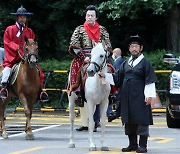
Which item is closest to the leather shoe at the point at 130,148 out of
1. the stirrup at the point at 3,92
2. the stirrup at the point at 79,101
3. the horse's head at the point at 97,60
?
the horse's head at the point at 97,60

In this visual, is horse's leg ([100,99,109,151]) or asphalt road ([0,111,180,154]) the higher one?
horse's leg ([100,99,109,151])

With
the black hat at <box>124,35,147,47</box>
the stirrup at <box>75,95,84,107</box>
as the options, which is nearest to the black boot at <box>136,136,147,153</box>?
the black hat at <box>124,35,147,47</box>

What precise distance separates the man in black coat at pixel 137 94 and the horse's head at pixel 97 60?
1.35ft

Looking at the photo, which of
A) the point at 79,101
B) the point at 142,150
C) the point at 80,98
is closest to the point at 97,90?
the point at 80,98

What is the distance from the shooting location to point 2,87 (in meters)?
18.1

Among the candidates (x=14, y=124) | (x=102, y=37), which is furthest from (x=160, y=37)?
(x=102, y=37)

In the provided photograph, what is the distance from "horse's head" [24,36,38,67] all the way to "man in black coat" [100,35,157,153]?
3076 millimetres

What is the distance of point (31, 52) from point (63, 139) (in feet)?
6.44

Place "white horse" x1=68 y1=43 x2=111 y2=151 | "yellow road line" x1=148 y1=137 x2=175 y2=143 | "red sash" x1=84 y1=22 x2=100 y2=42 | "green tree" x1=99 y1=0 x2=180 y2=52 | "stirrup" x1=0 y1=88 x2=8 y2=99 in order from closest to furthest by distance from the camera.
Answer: "white horse" x1=68 y1=43 x2=111 y2=151, "red sash" x1=84 y1=22 x2=100 y2=42, "yellow road line" x1=148 y1=137 x2=175 y2=143, "stirrup" x1=0 y1=88 x2=8 y2=99, "green tree" x1=99 y1=0 x2=180 y2=52

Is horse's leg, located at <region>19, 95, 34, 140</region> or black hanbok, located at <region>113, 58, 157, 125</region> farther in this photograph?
horse's leg, located at <region>19, 95, 34, 140</region>

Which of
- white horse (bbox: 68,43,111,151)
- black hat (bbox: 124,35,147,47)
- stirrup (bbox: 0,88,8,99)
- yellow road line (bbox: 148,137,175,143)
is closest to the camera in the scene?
black hat (bbox: 124,35,147,47)

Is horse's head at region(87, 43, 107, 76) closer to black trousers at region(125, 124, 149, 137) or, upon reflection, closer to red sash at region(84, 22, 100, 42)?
red sash at region(84, 22, 100, 42)

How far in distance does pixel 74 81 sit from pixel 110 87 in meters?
0.85

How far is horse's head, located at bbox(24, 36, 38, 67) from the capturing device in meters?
17.2
